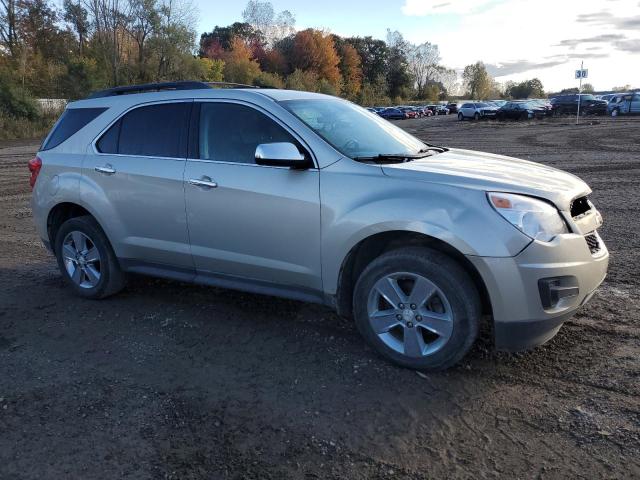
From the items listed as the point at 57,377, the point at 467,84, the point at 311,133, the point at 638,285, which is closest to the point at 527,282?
the point at 311,133

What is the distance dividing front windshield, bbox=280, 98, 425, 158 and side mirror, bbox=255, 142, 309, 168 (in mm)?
294

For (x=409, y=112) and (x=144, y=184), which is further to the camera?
(x=409, y=112)

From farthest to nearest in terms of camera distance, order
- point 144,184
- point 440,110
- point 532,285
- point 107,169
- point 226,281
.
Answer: point 440,110
point 107,169
point 144,184
point 226,281
point 532,285

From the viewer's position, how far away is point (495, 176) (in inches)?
146

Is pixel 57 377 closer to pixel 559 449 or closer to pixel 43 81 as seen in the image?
pixel 559 449

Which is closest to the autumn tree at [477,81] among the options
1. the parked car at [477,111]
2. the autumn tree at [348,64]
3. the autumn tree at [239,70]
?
the autumn tree at [348,64]

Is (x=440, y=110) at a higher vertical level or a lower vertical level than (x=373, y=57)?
lower

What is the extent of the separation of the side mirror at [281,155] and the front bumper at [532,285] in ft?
4.39

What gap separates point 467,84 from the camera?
142m

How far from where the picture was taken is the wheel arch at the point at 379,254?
3.57m

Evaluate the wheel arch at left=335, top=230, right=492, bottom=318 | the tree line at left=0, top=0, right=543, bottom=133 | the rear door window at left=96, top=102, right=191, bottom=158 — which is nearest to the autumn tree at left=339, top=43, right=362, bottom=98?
the tree line at left=0, top=0, right=543, bottom=133

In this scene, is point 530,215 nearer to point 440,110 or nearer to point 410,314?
point 410,314

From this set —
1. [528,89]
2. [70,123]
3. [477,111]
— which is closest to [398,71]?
[528,89]

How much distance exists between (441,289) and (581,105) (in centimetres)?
4662
